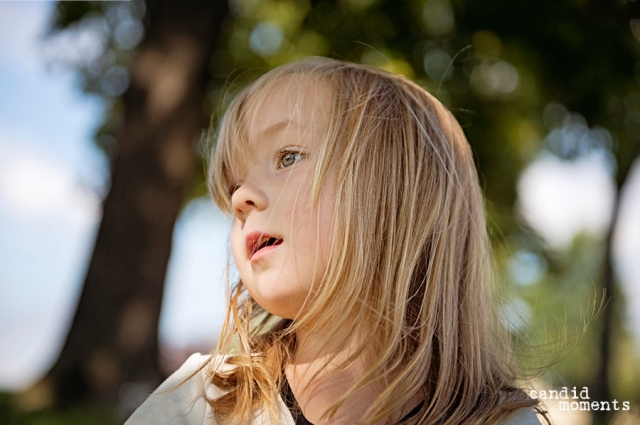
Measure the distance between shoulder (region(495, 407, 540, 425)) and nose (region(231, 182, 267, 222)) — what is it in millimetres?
854

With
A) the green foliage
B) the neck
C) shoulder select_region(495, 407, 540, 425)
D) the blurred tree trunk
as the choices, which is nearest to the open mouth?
the neck

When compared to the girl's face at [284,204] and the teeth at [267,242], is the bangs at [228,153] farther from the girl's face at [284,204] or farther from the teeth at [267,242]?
the teeth at [267,242]

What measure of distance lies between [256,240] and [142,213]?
3343 millimetres

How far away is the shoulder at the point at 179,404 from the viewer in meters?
1.78

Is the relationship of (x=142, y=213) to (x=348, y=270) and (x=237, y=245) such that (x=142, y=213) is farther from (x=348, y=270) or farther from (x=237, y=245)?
(x=348, y=270)

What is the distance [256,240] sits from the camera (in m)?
1.71

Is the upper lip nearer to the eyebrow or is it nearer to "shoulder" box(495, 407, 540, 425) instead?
the eyebrow

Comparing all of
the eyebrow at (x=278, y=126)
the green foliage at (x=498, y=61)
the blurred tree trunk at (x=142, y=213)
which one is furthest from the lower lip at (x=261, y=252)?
the blurred tree trunk at (x=142, y=213)

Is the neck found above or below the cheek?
below

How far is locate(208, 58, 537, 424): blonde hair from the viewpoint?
5.50ft

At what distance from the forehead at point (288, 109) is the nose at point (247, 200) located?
6.2 inches

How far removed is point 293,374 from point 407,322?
368 mm

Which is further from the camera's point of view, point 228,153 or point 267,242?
point 228,153

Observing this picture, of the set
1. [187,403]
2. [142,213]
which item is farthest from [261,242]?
Answer: [142,213]
